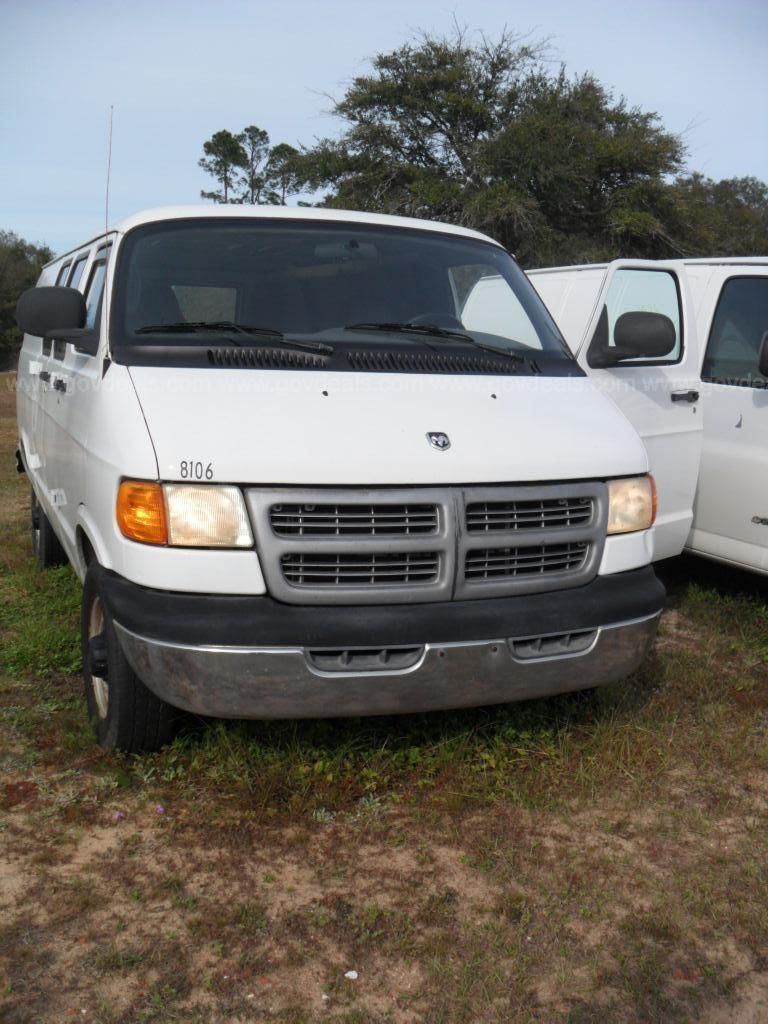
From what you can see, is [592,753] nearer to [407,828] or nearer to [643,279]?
[407,828]

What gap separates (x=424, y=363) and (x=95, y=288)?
171 centimetres

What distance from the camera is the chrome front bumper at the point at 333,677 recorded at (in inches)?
134

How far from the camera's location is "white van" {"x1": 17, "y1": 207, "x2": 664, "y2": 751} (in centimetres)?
341

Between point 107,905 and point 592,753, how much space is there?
1978 millimetres

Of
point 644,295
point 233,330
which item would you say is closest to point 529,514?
point 233,330

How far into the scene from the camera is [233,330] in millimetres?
4195

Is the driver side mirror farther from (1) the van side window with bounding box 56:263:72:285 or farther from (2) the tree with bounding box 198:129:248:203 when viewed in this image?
(2) the tree with bounding box 198:129:248:203

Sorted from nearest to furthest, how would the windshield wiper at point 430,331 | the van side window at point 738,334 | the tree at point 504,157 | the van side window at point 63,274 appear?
the windshield wiper at point 430,331
the van side window at point 738,334
the van side window at point 63,274
the tree at point 504,157

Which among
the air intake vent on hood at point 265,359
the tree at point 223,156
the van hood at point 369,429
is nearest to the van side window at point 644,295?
the van hood at point 369,429

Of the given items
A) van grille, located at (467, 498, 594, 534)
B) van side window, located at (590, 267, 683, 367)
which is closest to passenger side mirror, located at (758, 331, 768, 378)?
van side window, located at (590, 267, 683, 367)

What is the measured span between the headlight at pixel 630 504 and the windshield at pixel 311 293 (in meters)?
0.76

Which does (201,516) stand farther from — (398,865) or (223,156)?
(223,156)

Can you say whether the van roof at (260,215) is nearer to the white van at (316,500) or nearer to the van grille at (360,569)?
the white van at (316,500)

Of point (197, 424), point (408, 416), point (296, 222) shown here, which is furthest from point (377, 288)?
point (197, 424)
